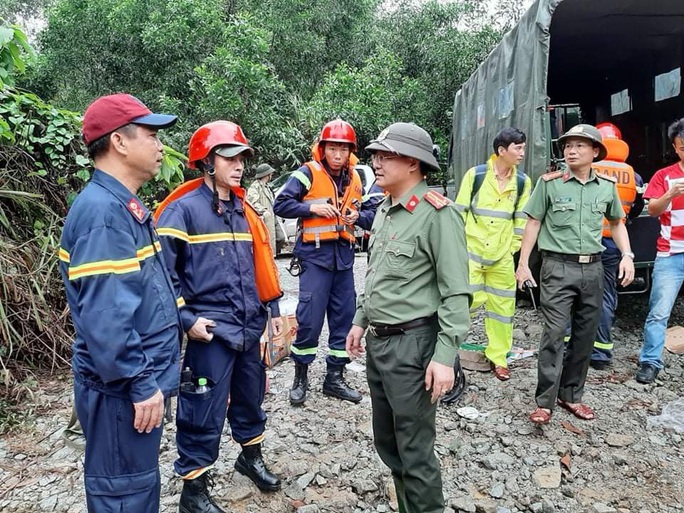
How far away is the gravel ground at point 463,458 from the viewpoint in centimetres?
258

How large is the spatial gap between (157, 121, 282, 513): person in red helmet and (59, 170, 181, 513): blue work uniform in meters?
0.44

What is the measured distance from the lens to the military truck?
439 centimetres

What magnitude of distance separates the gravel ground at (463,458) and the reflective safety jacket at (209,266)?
958mm

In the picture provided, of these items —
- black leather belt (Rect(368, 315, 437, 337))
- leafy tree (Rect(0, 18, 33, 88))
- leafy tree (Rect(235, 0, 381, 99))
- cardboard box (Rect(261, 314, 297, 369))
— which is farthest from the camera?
leafy tree (Rect(235, 0, 381, 99))

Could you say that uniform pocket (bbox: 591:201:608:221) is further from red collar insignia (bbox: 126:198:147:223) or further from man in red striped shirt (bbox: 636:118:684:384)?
red collar insignia (bbox: 126:198:147:223)

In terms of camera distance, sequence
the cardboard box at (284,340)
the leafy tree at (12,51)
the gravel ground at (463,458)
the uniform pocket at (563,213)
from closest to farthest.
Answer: the gravel ground at (463,458)
the leafy tree at (12,51)
the uniform pocket at (563,213)
the cardboard box at (284,340)

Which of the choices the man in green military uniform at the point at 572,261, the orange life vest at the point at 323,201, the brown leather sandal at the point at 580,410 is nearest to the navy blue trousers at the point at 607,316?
the man in green military uniform at the point at 572,261

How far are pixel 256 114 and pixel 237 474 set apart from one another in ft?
31.9

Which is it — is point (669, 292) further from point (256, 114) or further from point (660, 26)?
point (256, 114)

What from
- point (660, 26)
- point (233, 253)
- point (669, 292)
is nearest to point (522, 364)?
point (669, 292)

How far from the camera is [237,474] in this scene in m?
2.80

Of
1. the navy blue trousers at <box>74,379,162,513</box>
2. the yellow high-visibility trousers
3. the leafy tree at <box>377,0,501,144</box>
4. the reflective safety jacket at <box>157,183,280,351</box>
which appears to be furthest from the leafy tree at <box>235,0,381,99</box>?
the navy blue trousers at <box>74,379,162,513</box>

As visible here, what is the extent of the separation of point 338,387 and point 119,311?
2.34m

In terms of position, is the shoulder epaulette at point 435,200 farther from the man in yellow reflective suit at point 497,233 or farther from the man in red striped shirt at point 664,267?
the man in red striped shirt at point 664,267
